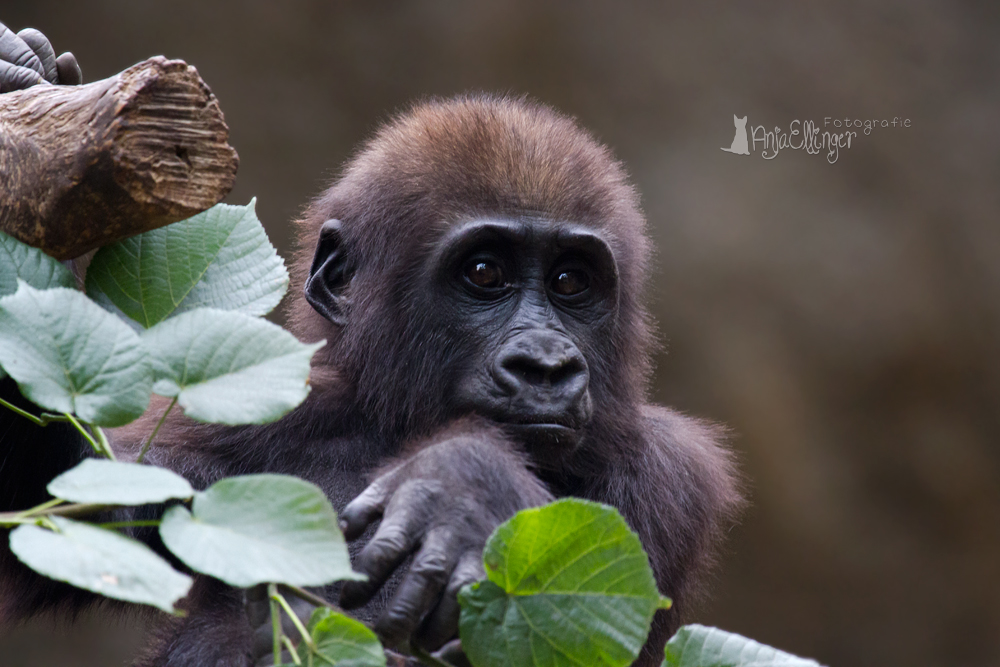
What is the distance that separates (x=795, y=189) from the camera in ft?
23.5

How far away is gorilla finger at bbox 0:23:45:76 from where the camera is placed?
8.41ft

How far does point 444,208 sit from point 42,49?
47.9 inches

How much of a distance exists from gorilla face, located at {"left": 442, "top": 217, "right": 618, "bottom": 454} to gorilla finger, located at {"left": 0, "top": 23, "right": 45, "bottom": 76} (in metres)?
1.16

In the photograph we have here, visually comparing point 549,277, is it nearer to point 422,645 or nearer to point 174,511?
point 422,645

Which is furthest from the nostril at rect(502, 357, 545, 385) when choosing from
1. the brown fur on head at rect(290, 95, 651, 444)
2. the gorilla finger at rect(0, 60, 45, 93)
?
the gorilla finger at rect(0, 60, 45, 93)

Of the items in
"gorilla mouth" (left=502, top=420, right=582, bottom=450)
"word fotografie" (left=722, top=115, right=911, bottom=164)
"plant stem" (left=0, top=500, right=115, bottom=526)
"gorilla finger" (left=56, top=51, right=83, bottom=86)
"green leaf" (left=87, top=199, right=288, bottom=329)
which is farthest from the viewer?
"word fotografie" (left=722, top=115, right=911, bottom=164)

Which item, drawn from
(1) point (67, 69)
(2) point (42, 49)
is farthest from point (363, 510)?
(2) point (42, 49)

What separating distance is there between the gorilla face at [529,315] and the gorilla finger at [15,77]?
104 cm

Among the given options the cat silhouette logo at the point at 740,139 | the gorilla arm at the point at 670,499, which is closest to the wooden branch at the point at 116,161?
the gorilla arm at the point at 670,499

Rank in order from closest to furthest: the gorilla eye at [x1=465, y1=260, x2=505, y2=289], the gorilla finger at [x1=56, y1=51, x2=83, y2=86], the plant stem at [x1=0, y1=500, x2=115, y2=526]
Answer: the plant stem at [x1=0, y1=500, x2=115, y2=526] → the gorilla eye at [x1=465, y1=260, x2=505, y2=289] → the gorilla finger at [x1=56, y1=51, x2=83, y2=86]

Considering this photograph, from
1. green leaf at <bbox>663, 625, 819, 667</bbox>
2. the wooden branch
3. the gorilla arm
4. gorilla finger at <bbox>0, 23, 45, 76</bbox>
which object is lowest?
the gorilla arm

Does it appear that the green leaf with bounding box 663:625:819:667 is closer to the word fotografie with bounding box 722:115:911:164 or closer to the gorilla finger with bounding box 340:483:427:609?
the gorilla finger with bounding box 340:483:427:609

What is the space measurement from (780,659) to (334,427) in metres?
1.34

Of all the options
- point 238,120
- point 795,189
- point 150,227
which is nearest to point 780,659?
point 150,227
